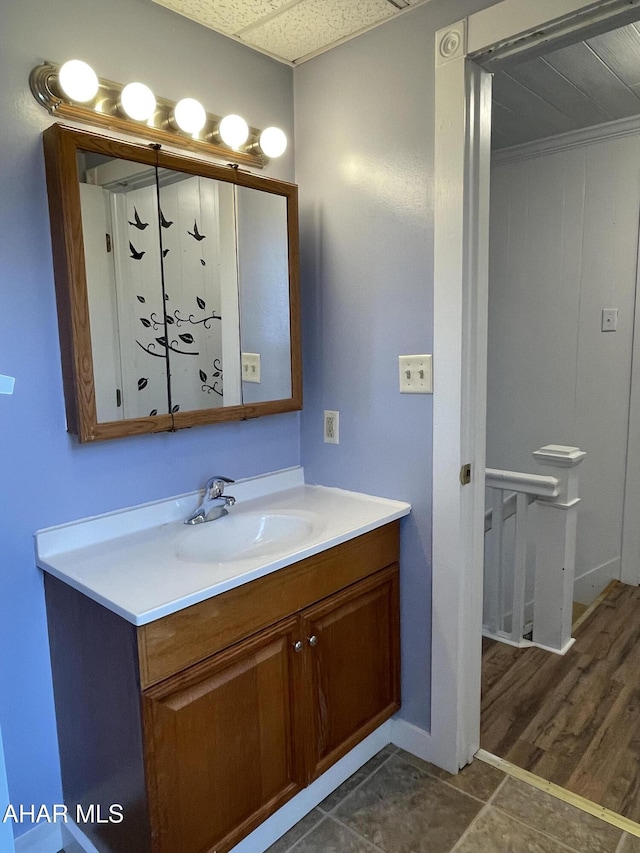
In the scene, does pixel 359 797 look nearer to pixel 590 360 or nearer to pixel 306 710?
pixel 306 710

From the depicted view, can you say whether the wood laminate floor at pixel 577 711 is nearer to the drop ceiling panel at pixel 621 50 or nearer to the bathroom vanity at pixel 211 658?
the bathroom vanity at pixel 211 658

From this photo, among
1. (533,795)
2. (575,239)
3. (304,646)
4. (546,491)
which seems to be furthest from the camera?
(575,239)

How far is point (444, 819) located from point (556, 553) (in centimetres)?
125

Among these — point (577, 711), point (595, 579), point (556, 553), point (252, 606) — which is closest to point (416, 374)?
point (252, 606)

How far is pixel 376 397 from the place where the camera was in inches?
75.0

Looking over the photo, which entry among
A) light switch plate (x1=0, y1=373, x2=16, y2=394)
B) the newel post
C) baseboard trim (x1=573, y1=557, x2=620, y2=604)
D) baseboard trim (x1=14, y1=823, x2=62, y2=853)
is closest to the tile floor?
baseboard trim (x1=14, y1=823, x2=62, y2=853)

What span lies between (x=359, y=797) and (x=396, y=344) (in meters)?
1.36

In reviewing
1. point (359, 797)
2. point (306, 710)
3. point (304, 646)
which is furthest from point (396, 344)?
point (359, 797)

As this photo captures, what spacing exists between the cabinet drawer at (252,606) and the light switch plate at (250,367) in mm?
607

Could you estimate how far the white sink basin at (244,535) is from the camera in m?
1.67

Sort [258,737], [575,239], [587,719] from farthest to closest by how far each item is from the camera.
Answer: [575,239]
[587,719]
[258,737]

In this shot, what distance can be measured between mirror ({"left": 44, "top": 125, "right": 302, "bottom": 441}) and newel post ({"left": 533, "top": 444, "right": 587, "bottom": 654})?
1.25 metres

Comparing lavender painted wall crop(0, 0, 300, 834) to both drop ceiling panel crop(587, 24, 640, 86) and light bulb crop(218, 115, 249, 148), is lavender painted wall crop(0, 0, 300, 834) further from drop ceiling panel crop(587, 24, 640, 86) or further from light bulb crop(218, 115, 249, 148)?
drop ceiling panel crop(587, 24, 640, 86)

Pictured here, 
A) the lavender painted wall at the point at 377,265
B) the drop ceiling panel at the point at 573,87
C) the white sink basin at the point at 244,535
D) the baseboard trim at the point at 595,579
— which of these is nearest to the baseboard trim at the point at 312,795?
the lavender painted wall at the point at 377,265
